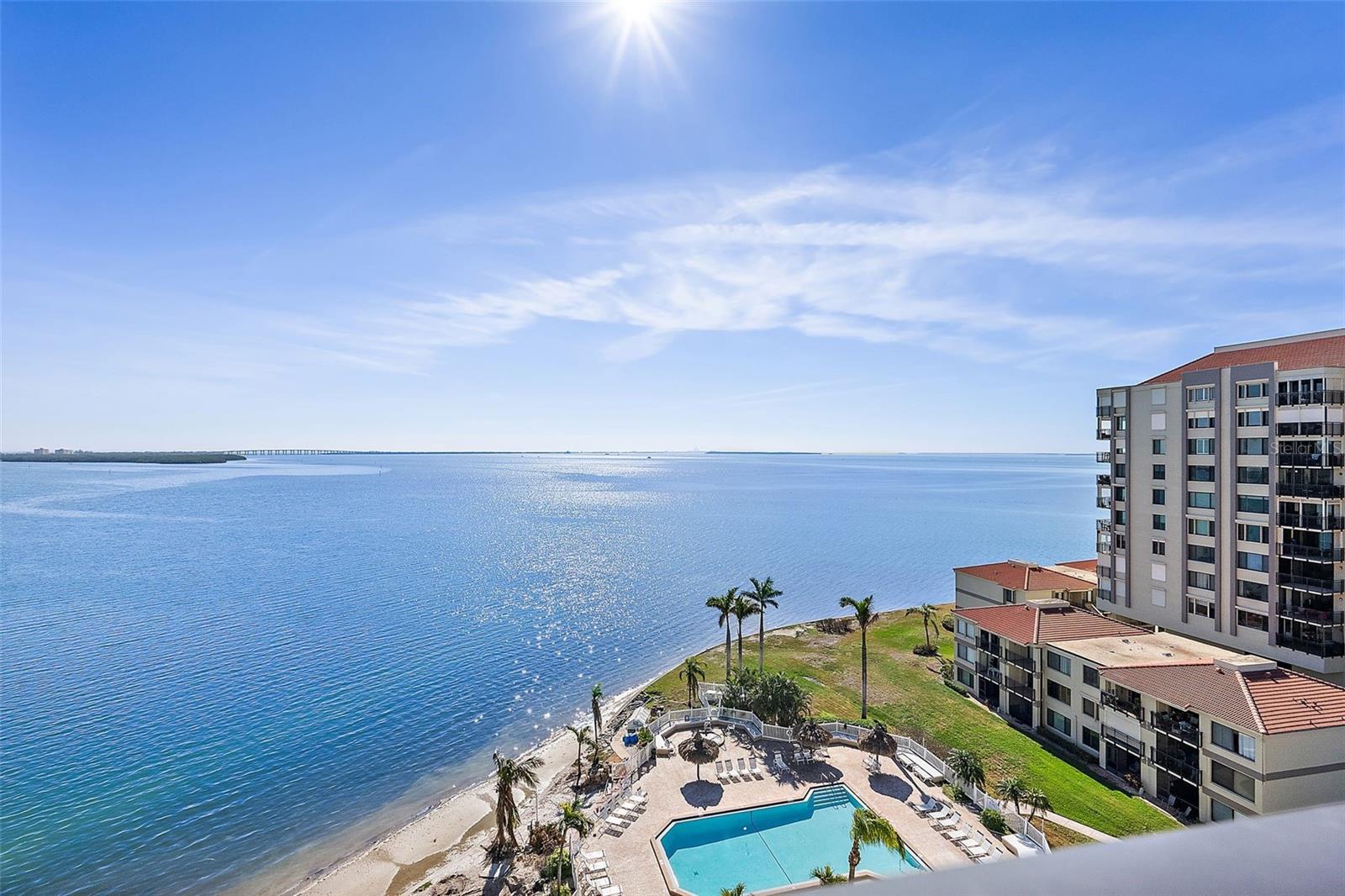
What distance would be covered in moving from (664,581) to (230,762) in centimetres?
4679

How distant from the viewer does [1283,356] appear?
38906mm

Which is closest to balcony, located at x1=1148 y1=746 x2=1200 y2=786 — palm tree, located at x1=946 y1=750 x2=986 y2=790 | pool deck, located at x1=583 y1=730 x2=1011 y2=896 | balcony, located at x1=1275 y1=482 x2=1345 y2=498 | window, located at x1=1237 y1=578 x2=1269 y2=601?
palm tree, located at x1=946 y1=750 x2=986 y2=790

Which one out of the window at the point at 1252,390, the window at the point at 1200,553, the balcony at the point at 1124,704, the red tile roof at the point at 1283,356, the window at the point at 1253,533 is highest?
the red tile roof at the point at 1283,356

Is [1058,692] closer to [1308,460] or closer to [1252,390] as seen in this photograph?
[1308,460]

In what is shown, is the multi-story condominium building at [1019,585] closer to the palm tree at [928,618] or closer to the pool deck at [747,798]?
the palm tree at [928,618]

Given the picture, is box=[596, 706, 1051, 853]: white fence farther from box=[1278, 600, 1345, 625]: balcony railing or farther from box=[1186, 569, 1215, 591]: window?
box=[1186, 569, 1215, 591]: window

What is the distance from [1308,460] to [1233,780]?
19.2 m

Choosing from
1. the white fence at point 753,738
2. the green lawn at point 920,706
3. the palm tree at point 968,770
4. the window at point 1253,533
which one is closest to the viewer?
the white fence at point 753,738

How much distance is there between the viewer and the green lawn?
2717 cm

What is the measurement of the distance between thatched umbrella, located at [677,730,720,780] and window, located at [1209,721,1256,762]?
20273 millimetres

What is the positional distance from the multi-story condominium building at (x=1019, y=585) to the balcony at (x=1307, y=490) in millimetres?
13223

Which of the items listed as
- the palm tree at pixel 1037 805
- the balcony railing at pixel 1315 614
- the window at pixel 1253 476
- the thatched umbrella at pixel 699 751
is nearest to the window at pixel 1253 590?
the balcony railing at pixel 1315 614

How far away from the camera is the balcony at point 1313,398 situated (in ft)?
109

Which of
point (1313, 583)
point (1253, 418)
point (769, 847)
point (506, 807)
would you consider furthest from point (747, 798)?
point (1253, 418)
